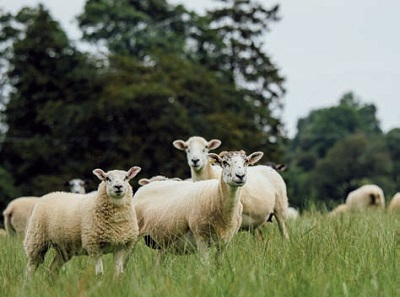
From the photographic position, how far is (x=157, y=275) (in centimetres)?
678

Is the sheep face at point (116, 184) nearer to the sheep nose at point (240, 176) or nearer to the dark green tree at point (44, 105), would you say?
the sheep nose at point (240, 176)

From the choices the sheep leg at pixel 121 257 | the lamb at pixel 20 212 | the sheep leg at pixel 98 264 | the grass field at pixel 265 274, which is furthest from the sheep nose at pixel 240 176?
the lamb at pixel 20 212

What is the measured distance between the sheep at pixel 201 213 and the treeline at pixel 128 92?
20.2 metres

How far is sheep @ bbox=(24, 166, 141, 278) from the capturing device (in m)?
8.13

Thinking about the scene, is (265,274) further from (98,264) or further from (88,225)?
(88,225)

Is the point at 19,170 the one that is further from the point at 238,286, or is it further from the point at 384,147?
the point at 384,147

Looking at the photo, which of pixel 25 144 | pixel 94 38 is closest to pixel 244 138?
pixel 25 144

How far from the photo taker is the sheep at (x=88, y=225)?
26.7 feet

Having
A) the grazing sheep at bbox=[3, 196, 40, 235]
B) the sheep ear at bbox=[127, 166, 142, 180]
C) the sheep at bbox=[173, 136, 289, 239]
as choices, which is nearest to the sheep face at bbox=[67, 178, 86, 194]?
the grazing sheep at bbox=[3, 196, 40, 235]

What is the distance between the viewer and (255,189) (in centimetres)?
1080

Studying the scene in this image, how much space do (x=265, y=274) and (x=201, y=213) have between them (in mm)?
2084

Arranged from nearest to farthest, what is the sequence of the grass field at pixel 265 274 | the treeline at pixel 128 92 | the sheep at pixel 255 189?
the grass field at pixel 265 274
the sheep at pixel 255 189
the treeline at pixel 128 92

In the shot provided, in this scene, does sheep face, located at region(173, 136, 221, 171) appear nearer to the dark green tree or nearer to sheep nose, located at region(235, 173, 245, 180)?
sheep nose, located at region(235, 173, 245, 180)

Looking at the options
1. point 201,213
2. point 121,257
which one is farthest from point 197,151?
point 121,257
